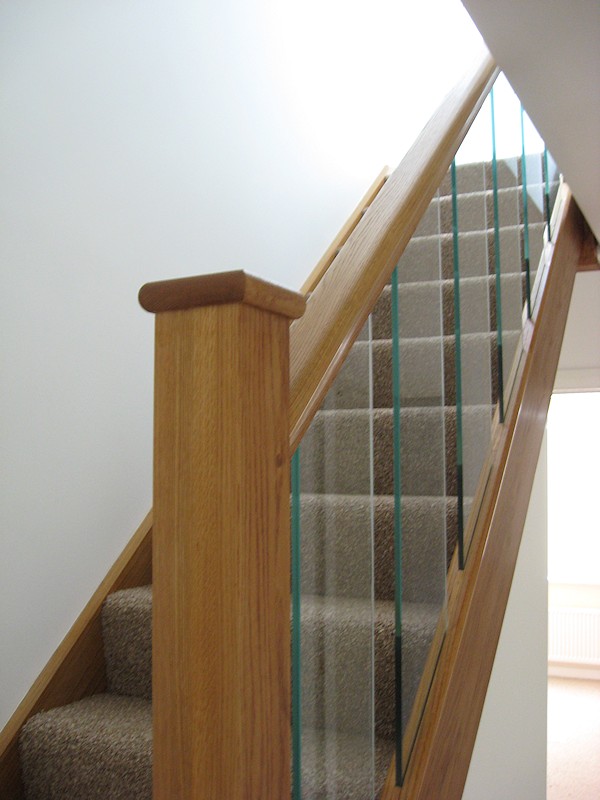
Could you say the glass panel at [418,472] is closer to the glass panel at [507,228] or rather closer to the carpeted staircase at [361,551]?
the carpeted staircase at [361,551]

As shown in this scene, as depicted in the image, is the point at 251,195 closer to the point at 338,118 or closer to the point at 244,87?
the point at 244,87

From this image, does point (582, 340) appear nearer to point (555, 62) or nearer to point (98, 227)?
point (555, 62)

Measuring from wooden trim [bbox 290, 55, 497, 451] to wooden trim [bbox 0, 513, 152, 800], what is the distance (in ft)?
3.75

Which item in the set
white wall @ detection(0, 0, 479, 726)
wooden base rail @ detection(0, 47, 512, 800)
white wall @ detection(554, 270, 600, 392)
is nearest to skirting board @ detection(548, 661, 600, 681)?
white wall @ detection(554, 270, 600, 392)

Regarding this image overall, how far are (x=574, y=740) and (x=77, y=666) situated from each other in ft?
13.2

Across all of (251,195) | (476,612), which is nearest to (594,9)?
(476,612)

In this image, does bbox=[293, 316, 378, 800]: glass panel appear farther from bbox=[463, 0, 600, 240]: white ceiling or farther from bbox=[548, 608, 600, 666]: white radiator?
bbox=[548, 608, 600, 666]: white radiator

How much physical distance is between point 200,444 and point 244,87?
2.14 metres

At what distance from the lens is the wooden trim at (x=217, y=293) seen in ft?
2.35

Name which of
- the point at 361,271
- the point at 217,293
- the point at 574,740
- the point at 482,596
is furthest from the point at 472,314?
the point at 574,740

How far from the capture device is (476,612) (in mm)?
1468

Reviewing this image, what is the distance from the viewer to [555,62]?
62.2 inches

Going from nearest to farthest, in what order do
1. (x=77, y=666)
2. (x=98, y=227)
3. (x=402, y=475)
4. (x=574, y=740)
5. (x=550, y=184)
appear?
1. (x=402, y=475)
2. (x=77, y=666)
3. (x=98, y=227)
4. (x=550, y=184)
5. (x=574, y=740)

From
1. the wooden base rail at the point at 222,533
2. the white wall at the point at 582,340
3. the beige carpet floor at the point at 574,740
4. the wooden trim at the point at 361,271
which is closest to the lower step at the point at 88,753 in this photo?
the wooden base rail at the point at 222,533
